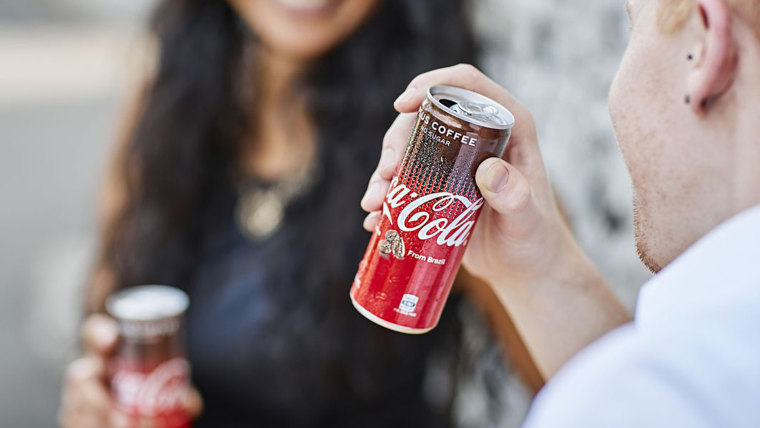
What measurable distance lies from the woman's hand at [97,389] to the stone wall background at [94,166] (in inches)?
22.7

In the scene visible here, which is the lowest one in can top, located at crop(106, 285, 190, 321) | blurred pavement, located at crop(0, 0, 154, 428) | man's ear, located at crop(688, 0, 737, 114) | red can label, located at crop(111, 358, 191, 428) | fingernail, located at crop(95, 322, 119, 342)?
blurred pavement, located at crop(0, 0, 154, 428)

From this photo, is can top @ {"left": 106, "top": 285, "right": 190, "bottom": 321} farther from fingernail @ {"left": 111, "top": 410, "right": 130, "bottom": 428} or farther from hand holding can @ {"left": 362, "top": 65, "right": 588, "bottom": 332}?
hand holding can @ {"left": 362, "top": 65, "right": 588, "bottom": 332}

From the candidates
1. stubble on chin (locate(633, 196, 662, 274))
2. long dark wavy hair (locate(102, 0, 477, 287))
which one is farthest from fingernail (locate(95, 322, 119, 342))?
stubble on chin (locate(633, 196, 662, 274))

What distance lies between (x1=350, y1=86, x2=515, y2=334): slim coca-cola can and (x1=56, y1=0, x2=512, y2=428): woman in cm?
79

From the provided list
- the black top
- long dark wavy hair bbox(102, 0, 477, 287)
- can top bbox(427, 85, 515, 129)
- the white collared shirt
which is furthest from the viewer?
long dark wavy hair bbox(102, 0, 477, 287)

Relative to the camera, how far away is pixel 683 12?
80cm

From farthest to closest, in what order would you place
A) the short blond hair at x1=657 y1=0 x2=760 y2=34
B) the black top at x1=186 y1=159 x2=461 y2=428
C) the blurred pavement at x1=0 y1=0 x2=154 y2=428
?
1. the blurred pavement at x1=0 y1=0 x2=154 y2=428
2. the black top at x1=186 y1=159 x2=461 y2=428
3. the short blond hair at x1=657 y1=0 x2=760 y2=34

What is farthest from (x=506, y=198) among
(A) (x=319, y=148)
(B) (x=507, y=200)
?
(A) (x=319, y=148)

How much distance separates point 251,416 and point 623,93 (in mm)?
1187

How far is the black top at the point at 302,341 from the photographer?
1.69 m

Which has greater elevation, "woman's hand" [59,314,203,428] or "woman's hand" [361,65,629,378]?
"woman's hand" [361,65,629,378]

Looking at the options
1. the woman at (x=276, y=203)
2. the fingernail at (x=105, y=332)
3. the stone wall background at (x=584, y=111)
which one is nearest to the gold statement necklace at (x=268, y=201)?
the woman at (x=276, y=203)

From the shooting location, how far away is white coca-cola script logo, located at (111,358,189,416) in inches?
51.7

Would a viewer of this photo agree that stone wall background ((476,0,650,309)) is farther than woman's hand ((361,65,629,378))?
Yes
